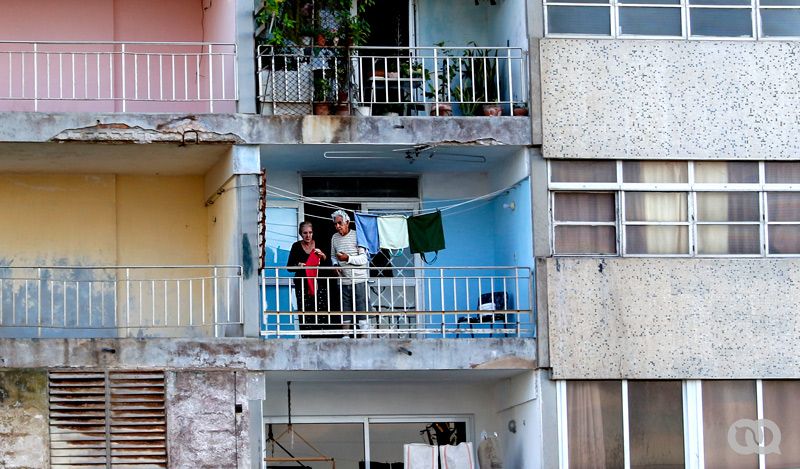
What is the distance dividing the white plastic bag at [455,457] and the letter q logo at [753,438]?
Result: 3.15m

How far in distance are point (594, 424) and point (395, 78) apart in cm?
489

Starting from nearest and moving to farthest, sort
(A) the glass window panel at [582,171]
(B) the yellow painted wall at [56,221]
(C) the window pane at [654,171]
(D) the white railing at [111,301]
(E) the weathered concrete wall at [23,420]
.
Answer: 1. (E) the weathered concrete wall at [23,420]
2. (A) the glass window panel at [582,171]
3. (C) the window pane at [654,171]
4. (D) the white railing at [111,301]
5. (B) the yellow painted wall at [56,221]

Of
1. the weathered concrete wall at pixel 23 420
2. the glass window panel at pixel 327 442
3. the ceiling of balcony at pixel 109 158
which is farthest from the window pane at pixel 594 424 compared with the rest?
the weathered concrete wall at pixel 23 420

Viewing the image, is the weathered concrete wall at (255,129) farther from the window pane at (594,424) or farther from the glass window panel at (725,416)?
the glass window panel at (725,416)

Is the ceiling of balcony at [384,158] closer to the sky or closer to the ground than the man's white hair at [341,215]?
closer to the sky

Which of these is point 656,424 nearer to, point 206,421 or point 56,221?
point 206,421

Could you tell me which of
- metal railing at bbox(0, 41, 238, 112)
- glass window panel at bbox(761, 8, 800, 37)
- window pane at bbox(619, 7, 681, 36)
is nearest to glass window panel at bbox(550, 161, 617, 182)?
window pane at bbox(619, 7, 681, 36)

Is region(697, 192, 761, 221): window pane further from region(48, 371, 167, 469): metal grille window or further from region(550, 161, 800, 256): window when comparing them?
region(48, 371, 167, 469): metal grille window

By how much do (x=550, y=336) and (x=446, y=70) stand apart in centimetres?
389

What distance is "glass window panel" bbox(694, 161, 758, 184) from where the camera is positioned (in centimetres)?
2069

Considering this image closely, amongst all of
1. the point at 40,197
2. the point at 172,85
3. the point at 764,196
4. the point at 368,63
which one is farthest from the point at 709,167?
the point at 40,197

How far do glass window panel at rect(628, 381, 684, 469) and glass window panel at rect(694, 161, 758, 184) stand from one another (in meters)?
2.52

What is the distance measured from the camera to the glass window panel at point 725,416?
2014 cm

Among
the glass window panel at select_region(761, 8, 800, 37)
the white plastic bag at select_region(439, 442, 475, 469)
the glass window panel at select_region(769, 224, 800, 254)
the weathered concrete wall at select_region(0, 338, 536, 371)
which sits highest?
the glass window panel at select_region(761, 8, 800, 37)
